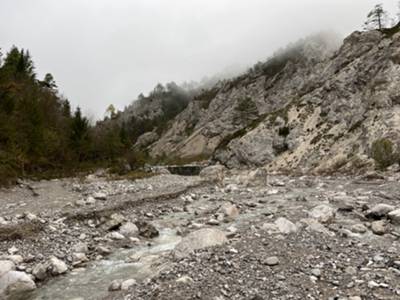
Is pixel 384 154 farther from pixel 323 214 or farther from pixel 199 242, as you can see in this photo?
pixel 199 242

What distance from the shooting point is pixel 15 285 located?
10.2 m

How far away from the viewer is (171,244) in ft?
49.4

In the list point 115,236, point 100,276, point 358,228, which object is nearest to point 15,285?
point 100,276

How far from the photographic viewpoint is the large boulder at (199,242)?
37.6ft

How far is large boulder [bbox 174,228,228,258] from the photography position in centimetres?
1146

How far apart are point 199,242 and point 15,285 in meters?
5.92

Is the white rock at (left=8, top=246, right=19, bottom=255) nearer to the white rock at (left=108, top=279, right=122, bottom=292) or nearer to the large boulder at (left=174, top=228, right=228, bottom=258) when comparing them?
the white rock at (left=108, top=279, right=122, bottom=292)

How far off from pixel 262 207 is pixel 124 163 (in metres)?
47.0

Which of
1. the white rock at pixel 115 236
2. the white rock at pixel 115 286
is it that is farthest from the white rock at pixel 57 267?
the white rock at pixel 115 236

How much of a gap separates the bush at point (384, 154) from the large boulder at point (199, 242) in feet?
101

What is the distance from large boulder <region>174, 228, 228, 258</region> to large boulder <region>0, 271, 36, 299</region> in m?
4.73

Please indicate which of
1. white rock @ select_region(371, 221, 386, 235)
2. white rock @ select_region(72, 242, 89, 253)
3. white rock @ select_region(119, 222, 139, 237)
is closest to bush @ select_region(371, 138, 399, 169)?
white rock @ select_region(371, 221, 386, 235)

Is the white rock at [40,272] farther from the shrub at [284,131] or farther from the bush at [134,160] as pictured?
the shrub at [284,131]

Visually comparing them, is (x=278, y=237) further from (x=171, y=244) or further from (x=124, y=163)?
(x=124, y=163)
